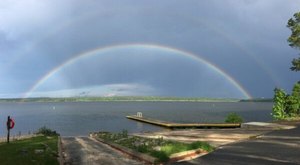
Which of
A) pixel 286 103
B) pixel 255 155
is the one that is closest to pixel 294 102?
pixel 286 103

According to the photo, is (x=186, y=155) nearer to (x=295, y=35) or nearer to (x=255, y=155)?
(x=255, y=155)

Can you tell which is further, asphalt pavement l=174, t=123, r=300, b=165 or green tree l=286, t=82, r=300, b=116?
green tree l=286, t=82, r=300, b=116

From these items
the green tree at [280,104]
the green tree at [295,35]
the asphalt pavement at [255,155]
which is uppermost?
the green tree at [295,35]


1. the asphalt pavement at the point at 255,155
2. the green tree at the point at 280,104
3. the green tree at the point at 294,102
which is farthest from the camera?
the green tree at the point at 280,104

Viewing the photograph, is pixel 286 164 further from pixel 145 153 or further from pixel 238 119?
pixel 238 119

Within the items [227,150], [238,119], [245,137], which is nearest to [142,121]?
[238,119]

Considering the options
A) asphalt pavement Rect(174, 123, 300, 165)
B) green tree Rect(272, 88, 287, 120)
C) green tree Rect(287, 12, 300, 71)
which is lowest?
asphalt pavement Rect(174, 123, 300, 165)

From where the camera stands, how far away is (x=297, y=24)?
2349 inches

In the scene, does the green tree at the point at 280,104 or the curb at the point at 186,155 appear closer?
the curb at the point at 186,155

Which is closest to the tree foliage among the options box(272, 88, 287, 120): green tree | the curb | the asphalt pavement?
box(272, 88, 287, 120): green tree

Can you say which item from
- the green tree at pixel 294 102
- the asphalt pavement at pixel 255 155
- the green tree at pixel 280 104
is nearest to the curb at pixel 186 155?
the asphalt pavement at pixel 255 155

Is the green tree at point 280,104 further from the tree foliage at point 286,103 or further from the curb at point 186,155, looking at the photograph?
the curb at point 186,155

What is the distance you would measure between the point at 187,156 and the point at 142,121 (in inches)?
2986

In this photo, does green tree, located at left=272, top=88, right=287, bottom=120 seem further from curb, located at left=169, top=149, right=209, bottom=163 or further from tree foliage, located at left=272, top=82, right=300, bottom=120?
curb, located at left=169, top=149, right=209, bottom=163
